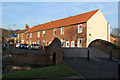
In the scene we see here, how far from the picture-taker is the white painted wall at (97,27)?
99.7 ft

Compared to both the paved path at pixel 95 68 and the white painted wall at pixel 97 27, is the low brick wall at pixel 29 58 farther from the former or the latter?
the paved path at pixel 95 68

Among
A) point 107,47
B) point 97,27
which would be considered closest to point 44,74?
point 107,47

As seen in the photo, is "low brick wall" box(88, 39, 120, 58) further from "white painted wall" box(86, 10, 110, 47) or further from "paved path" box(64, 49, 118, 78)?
"white painted wall" box(86, 10, 110, 47)

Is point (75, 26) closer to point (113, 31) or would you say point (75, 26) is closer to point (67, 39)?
point (67, 39)

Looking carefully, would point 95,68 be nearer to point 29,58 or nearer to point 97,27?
point 29,58

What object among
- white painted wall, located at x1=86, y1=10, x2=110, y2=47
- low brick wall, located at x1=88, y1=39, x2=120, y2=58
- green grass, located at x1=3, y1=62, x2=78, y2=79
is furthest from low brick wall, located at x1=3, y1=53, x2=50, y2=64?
green grass, located at x1=3, y1=62, x2=78, y2=79

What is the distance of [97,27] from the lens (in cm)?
3206

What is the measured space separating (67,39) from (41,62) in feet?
39.8

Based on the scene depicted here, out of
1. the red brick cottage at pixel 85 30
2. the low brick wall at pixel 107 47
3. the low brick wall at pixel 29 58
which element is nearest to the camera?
the low brick wall at pixel 107 47

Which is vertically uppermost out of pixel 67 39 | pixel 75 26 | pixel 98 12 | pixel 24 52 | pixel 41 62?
pixel 98 12

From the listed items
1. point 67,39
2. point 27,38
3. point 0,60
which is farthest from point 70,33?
point 27,38

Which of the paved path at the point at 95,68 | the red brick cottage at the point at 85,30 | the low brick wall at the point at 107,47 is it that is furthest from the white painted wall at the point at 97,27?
the paved path at the point at 95,68

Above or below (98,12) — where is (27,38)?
below

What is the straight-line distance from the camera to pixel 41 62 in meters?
24.5
